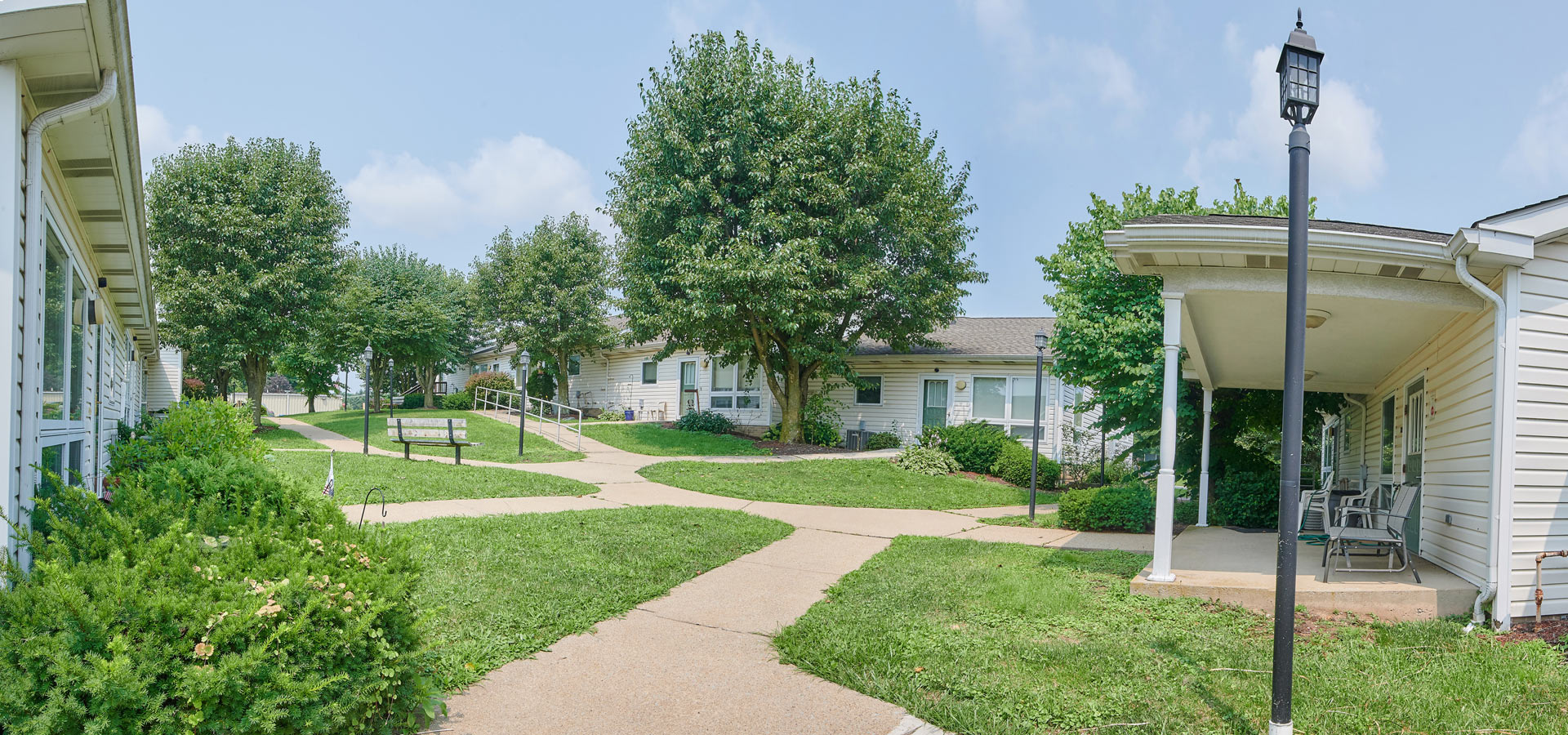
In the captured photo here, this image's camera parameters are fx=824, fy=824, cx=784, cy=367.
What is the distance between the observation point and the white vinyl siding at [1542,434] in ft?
18.5

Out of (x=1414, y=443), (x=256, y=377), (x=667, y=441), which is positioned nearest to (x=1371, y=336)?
(x=1414, y=443)

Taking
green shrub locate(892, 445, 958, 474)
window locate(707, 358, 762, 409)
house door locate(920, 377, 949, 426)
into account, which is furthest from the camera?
window locate(707, 358, 762, 409)

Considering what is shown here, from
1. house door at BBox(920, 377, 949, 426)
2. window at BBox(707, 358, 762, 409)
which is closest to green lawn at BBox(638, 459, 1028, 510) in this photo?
house door at BBox(920, 377, 949, 426)

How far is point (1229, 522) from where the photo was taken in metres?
12.4

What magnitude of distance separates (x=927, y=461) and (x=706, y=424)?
26.7ft

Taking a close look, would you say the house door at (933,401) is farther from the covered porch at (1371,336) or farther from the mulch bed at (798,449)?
the covered porch at (1371,336)

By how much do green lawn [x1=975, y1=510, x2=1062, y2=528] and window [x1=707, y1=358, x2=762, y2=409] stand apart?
45.6 feet

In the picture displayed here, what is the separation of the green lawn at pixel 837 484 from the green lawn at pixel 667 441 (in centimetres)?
288

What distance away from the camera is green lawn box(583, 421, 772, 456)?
2030cm

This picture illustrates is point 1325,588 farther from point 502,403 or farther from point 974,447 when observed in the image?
point 502,403

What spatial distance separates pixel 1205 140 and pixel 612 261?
2242 cm

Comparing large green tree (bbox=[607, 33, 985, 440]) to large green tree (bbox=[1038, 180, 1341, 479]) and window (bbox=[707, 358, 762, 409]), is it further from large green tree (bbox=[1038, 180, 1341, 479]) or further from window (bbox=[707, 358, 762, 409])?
window (bbox=[707, 358, 762, 409])

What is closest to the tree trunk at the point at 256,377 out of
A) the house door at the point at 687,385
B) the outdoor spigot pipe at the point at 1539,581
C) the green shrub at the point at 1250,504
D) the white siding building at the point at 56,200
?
the house door at the point at 687,385

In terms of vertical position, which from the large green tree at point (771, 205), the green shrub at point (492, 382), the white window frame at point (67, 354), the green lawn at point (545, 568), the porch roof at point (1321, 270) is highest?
the large green tree at point (771, 205)
